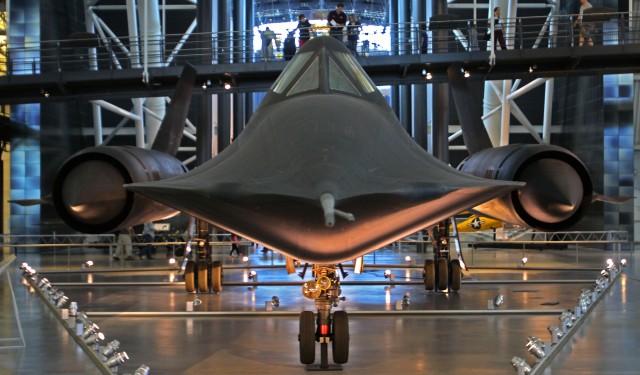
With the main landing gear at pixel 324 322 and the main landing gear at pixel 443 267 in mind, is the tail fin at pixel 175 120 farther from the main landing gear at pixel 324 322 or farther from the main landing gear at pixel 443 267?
the main landing gear at pixel 443 267

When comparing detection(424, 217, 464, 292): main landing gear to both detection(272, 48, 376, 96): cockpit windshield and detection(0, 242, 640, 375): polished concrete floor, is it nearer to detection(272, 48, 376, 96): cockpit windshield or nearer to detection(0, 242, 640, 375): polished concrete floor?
detection(0, 242, 640, 375): polished concrete floor

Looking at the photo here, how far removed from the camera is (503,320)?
32.1ft

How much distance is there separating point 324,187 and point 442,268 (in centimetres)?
858

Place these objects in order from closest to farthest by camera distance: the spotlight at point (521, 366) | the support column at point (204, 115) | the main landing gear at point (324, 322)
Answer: the spotlight at point (521, 366)
the main landing gear at point (324, 322)
the support column at point (204, 115)

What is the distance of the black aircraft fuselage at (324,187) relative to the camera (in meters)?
4.66

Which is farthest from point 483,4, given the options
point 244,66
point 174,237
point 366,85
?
point 366,85

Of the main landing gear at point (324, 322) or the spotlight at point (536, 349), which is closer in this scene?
the main landing gear at point (324, 322)

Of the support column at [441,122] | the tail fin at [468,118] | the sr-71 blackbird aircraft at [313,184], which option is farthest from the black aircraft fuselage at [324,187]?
the support column at [441,122]

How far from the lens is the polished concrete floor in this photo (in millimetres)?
6973

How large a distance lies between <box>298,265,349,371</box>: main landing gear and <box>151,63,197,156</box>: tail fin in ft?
11.3

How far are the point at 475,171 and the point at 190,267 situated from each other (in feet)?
20.3

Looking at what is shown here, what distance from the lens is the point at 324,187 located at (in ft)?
14.9

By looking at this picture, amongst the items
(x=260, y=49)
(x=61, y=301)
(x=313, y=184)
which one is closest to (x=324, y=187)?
(x=313, y=184)

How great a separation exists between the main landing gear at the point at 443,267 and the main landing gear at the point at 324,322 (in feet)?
19.8
